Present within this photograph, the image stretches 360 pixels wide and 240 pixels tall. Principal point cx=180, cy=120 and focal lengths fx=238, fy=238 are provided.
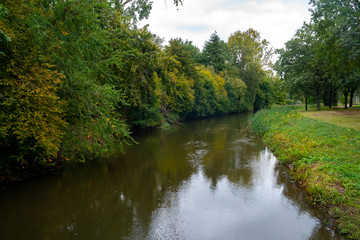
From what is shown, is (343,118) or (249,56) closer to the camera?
(343,118)

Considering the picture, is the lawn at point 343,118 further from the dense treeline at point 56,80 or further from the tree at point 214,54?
the tree at point 214,54

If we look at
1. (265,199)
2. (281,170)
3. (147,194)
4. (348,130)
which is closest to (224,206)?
(265,199)

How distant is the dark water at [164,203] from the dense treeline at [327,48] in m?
8.83

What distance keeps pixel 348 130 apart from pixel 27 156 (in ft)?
51.1

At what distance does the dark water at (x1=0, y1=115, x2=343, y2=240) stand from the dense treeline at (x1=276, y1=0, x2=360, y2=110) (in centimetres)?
883

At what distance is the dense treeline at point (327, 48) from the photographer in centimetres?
1427

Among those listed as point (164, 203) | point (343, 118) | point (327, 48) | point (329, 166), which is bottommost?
point (164, 203)

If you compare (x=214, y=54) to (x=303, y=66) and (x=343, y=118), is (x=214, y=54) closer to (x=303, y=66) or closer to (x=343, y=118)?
(x=303, y=66)

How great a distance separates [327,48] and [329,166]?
38.5 feet

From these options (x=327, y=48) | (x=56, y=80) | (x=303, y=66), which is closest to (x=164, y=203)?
(x=56, y=80)

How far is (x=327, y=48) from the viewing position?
16.7 metres

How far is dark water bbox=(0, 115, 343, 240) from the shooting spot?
636cm

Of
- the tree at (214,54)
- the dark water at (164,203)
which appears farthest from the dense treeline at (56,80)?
the tree at (214,54)

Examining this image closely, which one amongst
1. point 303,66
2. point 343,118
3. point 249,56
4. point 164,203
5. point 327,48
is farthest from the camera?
point 249,56
